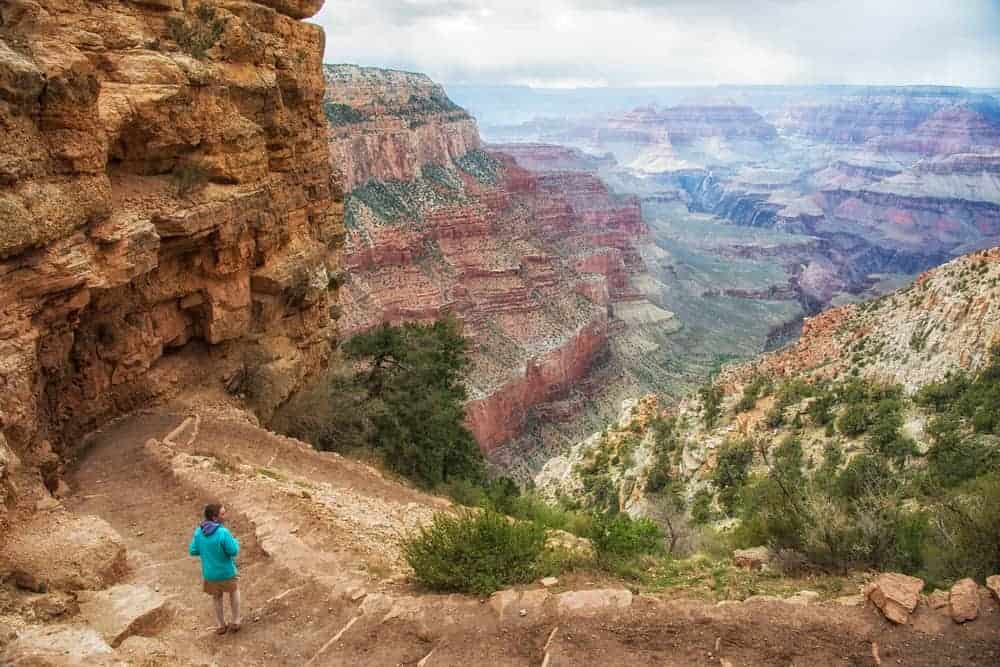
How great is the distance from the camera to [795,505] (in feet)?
34.9

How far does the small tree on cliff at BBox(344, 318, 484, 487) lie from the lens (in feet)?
68.6

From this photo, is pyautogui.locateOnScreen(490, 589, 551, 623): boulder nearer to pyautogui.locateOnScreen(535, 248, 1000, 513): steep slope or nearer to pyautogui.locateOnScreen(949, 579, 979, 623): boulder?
pyautogui.locateOnScreen(949, 579, 979, 623): boulder

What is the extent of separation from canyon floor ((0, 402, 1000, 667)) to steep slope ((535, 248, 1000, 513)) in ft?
35.4

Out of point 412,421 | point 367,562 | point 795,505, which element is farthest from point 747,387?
point 367,562

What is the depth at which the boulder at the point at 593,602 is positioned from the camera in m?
7.26

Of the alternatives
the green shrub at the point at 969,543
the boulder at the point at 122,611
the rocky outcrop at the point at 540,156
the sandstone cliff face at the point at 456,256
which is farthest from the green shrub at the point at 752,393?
the rocky outcrop at the point at 540,156

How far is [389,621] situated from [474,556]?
4.02ft

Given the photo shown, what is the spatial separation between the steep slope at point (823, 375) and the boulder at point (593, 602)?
1154 cm

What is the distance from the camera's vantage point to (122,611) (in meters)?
6.55

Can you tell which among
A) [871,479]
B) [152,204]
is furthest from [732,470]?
[152,204]

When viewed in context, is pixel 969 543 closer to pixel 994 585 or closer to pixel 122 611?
pixel 994 585

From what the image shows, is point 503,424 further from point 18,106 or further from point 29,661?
point 29,661

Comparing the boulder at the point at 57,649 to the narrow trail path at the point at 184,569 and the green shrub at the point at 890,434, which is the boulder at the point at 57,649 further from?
the green shrub at the point at 890,434

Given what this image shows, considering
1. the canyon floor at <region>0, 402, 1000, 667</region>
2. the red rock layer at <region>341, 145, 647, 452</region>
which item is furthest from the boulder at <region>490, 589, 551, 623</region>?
the red rock layer at <region>341, 145, 647, 452</region>
